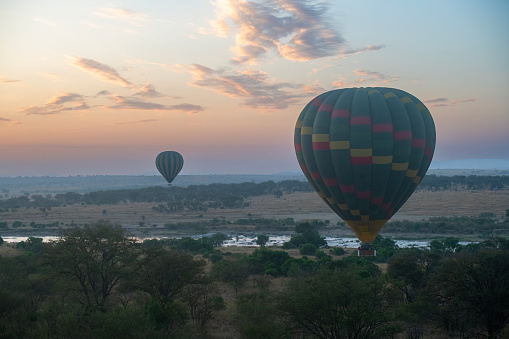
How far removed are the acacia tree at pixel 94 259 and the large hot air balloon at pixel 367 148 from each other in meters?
14.7

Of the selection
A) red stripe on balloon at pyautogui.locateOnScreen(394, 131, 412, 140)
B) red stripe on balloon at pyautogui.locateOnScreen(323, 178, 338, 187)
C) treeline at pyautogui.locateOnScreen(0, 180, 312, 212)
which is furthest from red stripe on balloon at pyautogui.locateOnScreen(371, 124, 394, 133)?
treeline at pyautogui.locateOnScreen(0, 180, 312, 212)

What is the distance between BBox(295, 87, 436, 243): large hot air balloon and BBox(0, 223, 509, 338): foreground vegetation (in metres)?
4.28

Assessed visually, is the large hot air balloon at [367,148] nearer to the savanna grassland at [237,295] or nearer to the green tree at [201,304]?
the savanna grassland at [237,295]

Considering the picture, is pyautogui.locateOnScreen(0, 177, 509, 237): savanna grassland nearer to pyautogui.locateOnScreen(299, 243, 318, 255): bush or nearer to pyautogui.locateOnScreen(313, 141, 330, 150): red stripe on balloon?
pyautogui.locateOnScreen(299, 243, 318, 255): bush

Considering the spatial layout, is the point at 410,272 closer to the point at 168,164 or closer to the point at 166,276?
the point at 166,276

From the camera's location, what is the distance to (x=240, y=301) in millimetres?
27000

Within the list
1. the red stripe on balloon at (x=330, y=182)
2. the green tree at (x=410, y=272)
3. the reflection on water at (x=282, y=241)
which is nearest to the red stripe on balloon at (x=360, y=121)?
the red stripe on balloon at (x=330, y=182)

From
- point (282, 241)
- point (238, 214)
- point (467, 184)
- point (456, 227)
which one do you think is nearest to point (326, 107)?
point (282, 241)

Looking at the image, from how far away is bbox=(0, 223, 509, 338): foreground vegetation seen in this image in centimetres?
2133

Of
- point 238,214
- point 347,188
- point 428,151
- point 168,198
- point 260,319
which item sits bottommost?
point 238,214

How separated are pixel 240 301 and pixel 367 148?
44.4 ft

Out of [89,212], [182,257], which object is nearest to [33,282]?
[182,257]

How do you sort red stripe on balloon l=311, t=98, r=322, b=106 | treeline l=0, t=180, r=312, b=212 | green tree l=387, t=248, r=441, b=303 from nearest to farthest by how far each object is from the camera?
green tree l=387, t=248, r=441, b=303 < red stripe on balloon l=311, t=98, r=322, b=106 < treeline l=0, t=180, r=312, b=212

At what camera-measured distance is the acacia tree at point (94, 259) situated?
28203 millimetres
